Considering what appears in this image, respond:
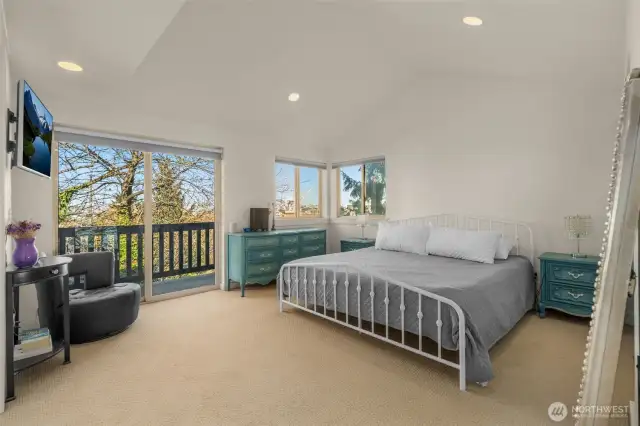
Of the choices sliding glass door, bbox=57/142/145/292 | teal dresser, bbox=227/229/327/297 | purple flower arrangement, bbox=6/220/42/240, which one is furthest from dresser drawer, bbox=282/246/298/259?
purple flower arrangement, bbox=6/220/42/240

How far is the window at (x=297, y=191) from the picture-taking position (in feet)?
17.5

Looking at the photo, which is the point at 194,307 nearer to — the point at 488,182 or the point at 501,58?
the point at 488,182

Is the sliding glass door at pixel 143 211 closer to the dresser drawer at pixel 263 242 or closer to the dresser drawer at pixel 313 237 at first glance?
the dresser drawer at pixel 263 242

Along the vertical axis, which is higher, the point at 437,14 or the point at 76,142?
the point at 437,14

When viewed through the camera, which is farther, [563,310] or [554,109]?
[554,109]

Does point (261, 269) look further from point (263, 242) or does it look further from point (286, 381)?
point (286, 381)

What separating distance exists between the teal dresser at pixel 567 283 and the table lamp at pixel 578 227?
0.21 m

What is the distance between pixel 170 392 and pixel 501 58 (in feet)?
13.3

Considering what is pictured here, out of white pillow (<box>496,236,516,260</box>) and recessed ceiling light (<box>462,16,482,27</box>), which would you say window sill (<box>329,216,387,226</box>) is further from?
recessed ceiling light (<box>462,16,482,27</box>)

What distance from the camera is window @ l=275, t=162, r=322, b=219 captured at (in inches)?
209

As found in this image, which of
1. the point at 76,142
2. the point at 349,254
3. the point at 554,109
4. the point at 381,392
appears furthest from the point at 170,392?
the point at 554,109

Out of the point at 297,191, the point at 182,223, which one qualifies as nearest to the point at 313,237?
the point at 297,191

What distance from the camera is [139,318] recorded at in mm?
3346

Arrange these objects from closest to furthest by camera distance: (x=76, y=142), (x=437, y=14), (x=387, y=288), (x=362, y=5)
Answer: (x=387, y=288) < (x=437, y=14) < (x=362, y=5) < (x=76, y=142)
